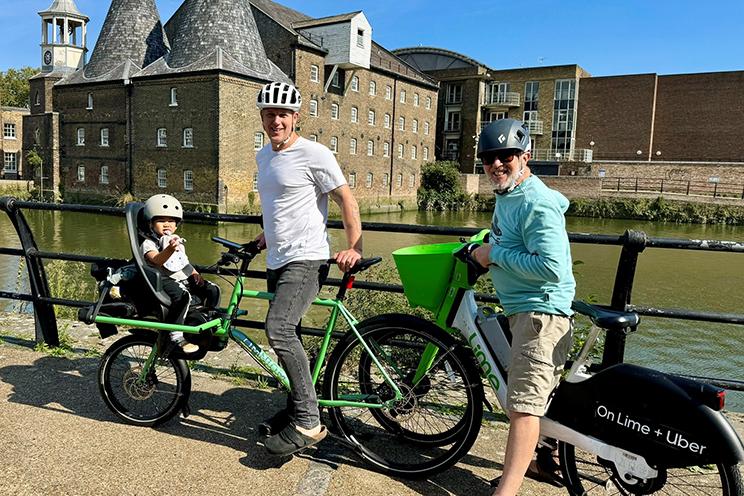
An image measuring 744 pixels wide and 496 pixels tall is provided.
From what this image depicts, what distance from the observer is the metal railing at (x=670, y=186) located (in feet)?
159

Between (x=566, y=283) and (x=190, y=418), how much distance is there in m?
2.56

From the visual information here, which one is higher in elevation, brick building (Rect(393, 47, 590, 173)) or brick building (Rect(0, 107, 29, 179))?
brick building (Rect(393, 47, 590, 173))

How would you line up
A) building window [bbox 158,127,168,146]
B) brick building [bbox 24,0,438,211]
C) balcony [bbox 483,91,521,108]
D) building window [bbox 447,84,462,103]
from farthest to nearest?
building window [bbox 447,84,462,103] → balcony [bbox 483,91,521,108] → building window [bbox 158,127,168,146] → brick building [bbox 24,0,438,211]

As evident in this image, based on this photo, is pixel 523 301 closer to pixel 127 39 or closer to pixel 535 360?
pixel 535 360

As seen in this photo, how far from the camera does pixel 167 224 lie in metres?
3.78

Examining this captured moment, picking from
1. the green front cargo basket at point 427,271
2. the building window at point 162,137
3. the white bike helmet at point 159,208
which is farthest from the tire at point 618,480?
the building window at point 162,137

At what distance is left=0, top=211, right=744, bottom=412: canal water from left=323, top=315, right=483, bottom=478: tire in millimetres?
2795

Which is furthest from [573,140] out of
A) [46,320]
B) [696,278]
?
[46,320]

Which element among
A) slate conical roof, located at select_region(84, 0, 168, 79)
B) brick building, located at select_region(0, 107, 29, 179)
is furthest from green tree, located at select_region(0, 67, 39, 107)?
Result: slate conical roof, located at select_region(84, 0, 168, 79)

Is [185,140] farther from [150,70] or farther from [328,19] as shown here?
[328,19]

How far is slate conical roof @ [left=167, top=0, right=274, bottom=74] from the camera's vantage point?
3712 centimetres

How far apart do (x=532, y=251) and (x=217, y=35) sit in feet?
126

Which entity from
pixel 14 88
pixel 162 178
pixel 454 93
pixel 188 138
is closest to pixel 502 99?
pixel 454 93

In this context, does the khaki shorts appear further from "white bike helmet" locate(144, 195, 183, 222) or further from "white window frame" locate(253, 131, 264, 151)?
"white window frame" locate(253, 131, 264, 151)
